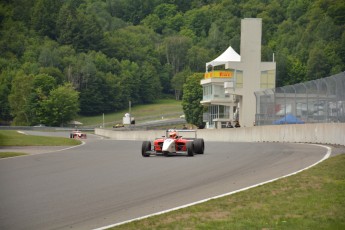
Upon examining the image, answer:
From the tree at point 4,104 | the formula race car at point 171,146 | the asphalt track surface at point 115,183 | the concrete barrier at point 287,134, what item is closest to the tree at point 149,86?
the tree at point 4,104

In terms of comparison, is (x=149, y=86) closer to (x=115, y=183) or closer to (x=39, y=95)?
(x=39, y=95)

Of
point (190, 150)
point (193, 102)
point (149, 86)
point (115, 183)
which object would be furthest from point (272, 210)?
point (149, 86)

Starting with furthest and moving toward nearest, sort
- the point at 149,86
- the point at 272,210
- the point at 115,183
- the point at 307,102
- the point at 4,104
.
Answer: the point at 149,86
the point at 4,104
the point at 307,102
the point at 115,183
the point at 272,210

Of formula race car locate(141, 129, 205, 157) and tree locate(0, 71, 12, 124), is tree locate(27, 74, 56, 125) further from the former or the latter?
formula race car locate(141, 129, 205, 157)

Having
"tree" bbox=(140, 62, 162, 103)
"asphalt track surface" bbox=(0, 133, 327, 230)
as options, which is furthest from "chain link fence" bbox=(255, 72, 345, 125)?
"tree" bbox=(140, 62, 162, 103)

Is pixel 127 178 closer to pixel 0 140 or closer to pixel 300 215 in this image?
pixel 300 215

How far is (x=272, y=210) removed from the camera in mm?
14031

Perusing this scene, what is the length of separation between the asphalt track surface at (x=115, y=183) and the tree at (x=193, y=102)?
10788 cm

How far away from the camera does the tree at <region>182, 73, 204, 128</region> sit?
136000 mm

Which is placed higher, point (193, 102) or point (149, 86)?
point (149, 86)

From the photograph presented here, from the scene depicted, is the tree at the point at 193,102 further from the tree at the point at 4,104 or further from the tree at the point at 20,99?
the tree at the point at 4,104

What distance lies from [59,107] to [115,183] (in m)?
131

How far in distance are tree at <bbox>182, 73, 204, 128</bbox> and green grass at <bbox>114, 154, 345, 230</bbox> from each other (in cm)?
11702

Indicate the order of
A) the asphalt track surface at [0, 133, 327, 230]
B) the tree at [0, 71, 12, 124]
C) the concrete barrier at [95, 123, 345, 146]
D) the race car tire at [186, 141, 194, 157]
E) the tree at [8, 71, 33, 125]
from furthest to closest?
the tree at [0, 71, 12, 124] < the tree at [8, 71, 33, 125] < the concrete barrier at [95, 123, 345, 146] < the race car tire at [186, 141, 194, 157] < the asphalt track surface at [0, 133, 327, 230]
